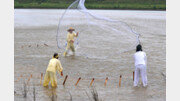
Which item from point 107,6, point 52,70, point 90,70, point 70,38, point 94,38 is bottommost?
point 107,6

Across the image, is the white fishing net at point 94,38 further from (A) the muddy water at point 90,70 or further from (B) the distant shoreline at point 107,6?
(B) the distant shoreline at point 107,6

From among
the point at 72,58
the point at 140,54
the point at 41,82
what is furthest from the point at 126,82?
the point at 72,58

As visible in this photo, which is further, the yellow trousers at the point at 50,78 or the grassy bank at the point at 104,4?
the grassy bank at the point at 104,4

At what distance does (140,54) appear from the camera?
13945 mm

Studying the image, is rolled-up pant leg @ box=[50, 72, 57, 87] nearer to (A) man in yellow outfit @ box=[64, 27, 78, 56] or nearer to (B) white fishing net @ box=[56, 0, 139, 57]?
(B) white fishing net @ box=[56, 0, 139, 57]

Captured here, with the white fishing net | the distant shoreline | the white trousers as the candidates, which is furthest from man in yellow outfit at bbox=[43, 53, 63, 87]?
the distant shoreline

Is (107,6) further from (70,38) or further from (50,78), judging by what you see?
(50,78)

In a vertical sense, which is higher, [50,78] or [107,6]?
[50,78]

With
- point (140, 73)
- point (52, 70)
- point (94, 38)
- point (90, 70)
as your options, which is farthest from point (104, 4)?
point (52, 70)

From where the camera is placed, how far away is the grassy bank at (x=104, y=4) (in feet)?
249

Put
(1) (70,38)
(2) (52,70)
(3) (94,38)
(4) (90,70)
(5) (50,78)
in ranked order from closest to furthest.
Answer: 1. (2) (52,70)
2. (5) (50,78)
3. (4) (90,70)
4. (1) (70,38)
5. (3) (94,38)

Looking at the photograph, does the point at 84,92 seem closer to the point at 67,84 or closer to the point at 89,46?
the point at 67,84

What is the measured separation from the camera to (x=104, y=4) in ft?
264

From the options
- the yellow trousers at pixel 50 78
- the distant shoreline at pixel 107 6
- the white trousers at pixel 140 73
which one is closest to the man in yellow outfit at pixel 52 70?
the yellow trousers at pixel 50 78
